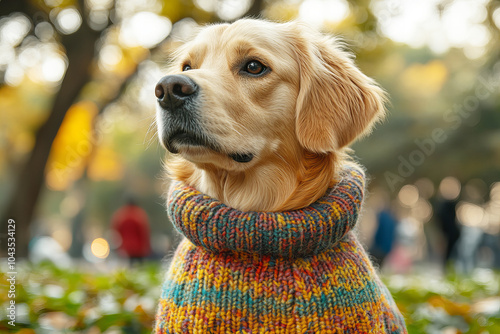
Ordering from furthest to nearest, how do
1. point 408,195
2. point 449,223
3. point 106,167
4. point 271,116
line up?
1. point 106,167
2. point 408,195
3. point 449,223
4. point 271,116

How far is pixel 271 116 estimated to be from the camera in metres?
2.66

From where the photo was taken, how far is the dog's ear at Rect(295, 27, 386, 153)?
104 inches

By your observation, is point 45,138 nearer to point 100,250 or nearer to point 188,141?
point 188,141

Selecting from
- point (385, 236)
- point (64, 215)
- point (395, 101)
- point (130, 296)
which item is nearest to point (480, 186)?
point (395, 101)

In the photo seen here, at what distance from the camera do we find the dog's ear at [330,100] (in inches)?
104

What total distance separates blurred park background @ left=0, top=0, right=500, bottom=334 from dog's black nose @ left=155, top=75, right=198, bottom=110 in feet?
0.91

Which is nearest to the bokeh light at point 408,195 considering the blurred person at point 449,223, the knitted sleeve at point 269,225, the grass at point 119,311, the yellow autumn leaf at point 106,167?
the yellow autumn leaf at point 106,167

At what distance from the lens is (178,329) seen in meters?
2.33

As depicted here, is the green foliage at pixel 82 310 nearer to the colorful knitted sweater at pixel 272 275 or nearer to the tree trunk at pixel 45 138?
the colorful knitted sweater at pixel 272 275

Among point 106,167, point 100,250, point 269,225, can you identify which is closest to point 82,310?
point 269,225

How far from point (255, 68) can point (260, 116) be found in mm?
279

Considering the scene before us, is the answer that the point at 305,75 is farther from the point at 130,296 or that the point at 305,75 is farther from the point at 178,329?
the point at 130,296

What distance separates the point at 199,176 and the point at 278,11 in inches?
294

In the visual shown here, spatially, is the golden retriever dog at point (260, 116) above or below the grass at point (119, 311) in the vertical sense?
above
